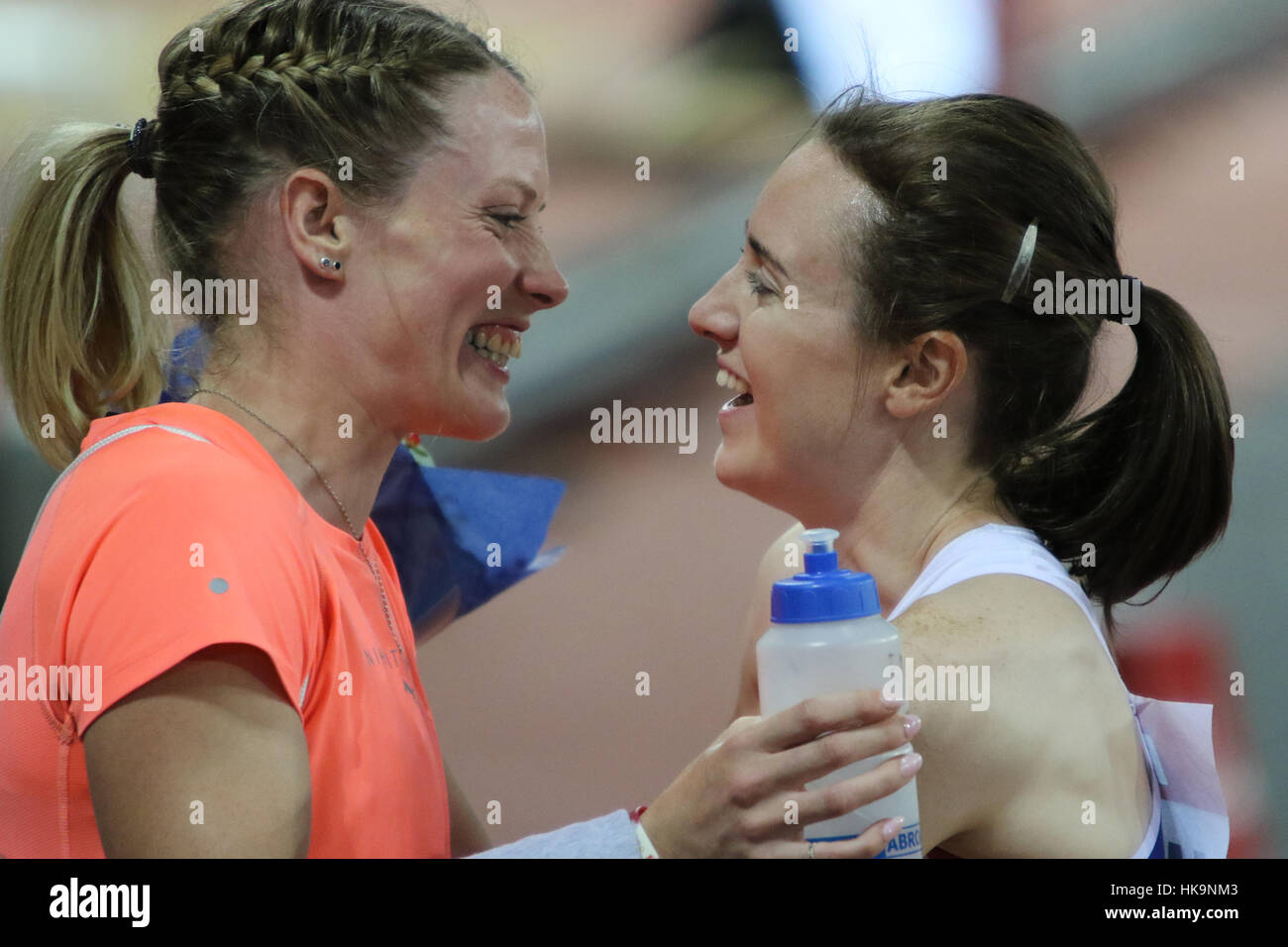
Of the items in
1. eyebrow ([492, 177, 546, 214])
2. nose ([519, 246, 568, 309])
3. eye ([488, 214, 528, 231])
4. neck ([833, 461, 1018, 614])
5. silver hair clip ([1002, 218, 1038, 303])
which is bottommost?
neck ([833, 461, 1018, 614])

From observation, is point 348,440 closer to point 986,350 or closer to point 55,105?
point 986,350

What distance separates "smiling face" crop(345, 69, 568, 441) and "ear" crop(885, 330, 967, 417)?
0.34m

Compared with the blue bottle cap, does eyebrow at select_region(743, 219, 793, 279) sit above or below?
above

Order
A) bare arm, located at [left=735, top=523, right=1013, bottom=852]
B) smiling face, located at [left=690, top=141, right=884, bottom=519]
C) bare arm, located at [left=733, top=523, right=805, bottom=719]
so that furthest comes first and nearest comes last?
1. bare arm, located at [left=733, top=523, right=805, bottom=719]
2. smiling face, located at [left=690, top=141, right=884, bottom=519]
3. bare arm, located at [left=735, top=523, right=1013, bottom=852]

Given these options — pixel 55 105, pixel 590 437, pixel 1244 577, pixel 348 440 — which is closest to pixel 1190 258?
pixel 1244 577

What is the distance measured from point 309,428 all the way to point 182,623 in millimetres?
302

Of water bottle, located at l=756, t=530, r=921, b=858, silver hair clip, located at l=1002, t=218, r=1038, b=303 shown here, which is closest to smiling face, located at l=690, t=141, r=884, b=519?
silver hair clip, located at l=1002, t=218, r=1038, b=303

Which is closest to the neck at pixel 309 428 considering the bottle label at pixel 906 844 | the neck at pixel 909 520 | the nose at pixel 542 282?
the nose at pixel 542 282

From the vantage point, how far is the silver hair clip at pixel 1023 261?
1.05m

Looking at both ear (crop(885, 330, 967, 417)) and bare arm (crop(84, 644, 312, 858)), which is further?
ear (crop(885, 330, 967, 417))

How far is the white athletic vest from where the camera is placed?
100cm

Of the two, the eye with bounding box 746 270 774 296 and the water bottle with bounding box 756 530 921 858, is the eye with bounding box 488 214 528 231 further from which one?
the water bottle with bounding box 756 530 921 858

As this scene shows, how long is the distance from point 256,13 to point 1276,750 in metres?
1.42

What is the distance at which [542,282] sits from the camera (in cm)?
118
